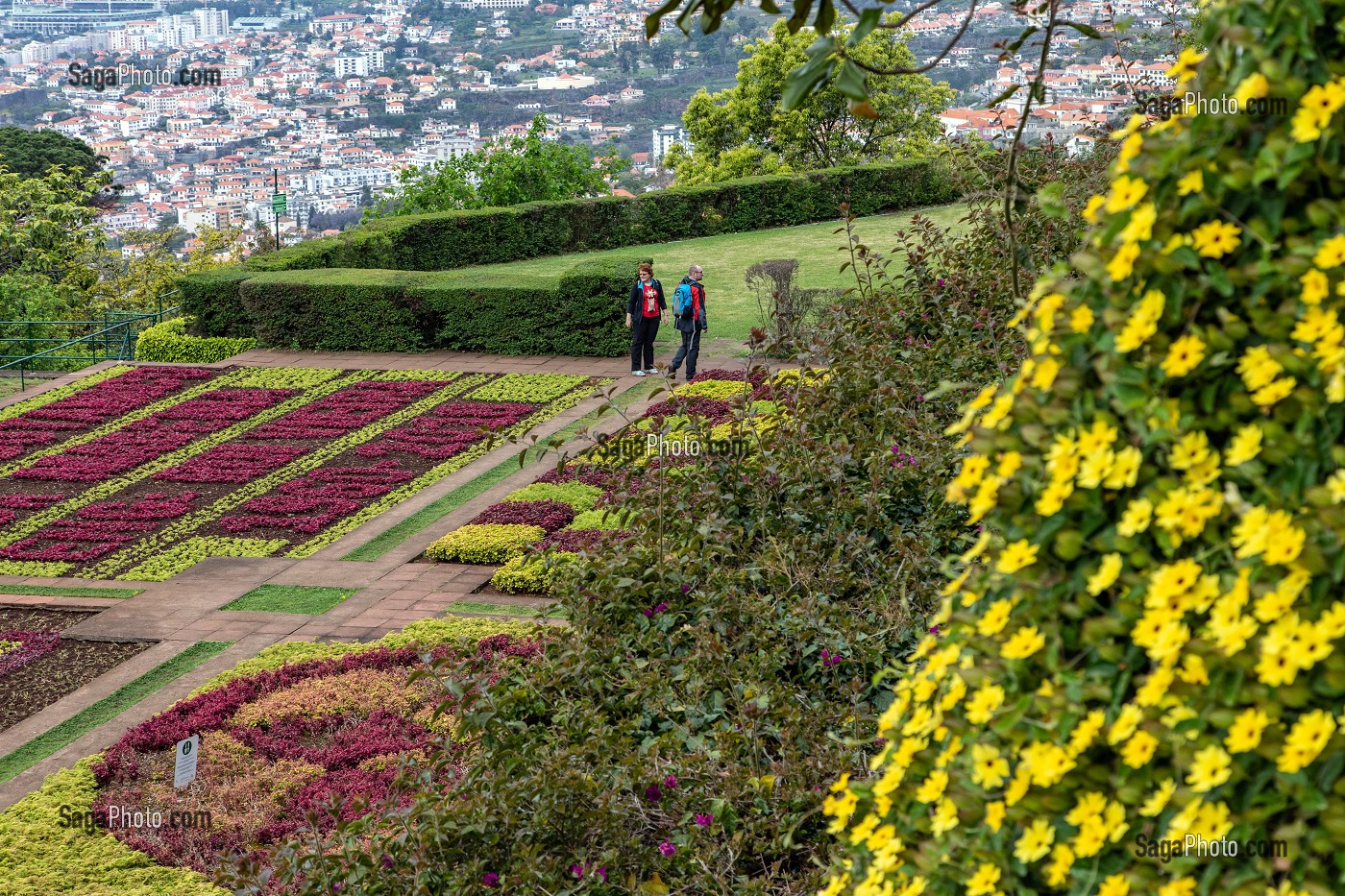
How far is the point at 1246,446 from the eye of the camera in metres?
1.48

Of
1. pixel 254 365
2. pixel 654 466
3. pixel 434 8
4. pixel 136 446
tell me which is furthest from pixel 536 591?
pixel 434 8

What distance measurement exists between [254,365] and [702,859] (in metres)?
15.3

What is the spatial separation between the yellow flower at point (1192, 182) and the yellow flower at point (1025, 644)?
586mm

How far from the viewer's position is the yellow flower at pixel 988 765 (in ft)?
5.39

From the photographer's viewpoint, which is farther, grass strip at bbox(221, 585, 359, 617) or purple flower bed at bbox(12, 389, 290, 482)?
purple flower bed at bbox(12, 389, 290, 482)

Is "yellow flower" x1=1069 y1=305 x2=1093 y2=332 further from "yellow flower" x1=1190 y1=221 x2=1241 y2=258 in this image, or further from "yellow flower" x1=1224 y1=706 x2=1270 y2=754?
"yellow flower" x1=1224 y1=706 x2=1270 y2=754

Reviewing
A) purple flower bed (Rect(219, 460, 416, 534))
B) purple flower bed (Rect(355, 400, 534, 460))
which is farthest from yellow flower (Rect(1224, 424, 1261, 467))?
Answer: purple flower bed (Rect(355, 400, 534, 460))

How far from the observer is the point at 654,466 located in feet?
20.1

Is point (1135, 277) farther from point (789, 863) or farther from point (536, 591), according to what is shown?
point (536, 591)

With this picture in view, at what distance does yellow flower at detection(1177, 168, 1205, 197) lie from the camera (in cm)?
152

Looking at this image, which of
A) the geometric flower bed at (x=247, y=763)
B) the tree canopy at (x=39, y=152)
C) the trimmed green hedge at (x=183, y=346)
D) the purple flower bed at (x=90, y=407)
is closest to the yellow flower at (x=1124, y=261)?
the geometric flower bed at (x=247, y=763)

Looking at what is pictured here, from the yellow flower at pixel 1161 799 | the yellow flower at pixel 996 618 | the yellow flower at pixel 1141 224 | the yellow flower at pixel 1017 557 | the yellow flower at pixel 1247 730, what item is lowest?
the yellow flower at pixel 1161 799

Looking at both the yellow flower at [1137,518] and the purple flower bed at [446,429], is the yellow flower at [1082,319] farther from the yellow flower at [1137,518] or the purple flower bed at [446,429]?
the purple flower bed at [446,429]

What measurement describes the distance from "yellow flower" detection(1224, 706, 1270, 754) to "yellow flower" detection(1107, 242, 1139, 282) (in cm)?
55
